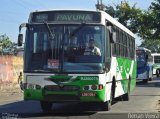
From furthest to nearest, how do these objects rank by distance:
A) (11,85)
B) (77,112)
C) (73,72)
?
(11,85), (77,112), (73,72)

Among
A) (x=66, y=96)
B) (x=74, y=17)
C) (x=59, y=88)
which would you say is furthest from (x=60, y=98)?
(x=74, y=17)

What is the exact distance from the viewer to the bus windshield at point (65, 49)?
51.8ft

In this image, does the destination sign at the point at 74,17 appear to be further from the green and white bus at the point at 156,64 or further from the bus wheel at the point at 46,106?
the green and white bus at the point at 156,64

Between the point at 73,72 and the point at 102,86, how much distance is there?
97 cm

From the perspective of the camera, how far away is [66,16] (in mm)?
16375

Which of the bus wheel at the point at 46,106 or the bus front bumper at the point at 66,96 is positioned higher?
the bus front bumper at the point at 66,96

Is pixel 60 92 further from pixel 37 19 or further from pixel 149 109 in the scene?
pixel 149 109

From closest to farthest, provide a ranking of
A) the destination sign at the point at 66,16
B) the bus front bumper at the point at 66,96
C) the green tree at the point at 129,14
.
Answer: the bus front bumper at the point at 66,96, the destination sign at the point at 66,16, the green tree at the point at 129,14

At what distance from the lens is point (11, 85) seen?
36.9 m

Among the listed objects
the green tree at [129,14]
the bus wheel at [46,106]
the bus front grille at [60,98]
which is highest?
the green tree at [129,14]

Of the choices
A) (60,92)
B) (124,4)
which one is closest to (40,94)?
(60,92)

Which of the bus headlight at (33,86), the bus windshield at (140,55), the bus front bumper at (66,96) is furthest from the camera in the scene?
the bus windshield at (140,55)

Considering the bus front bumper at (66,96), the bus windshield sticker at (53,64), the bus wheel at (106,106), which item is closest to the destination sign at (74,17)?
the bus windshield sticker at (53,64)

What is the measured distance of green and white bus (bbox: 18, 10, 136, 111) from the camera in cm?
1570
